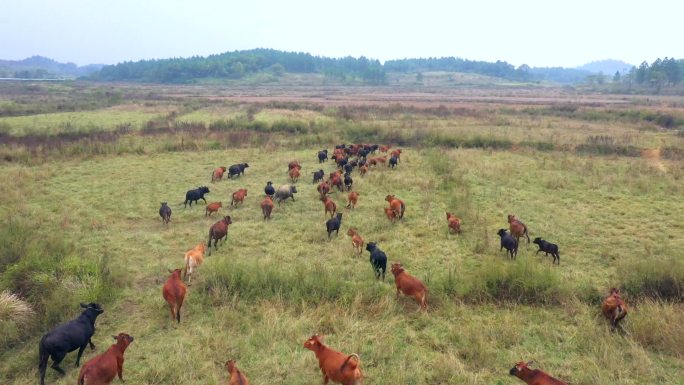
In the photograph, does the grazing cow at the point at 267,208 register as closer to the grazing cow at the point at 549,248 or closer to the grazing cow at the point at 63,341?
the grazing cow at the point at 63,341

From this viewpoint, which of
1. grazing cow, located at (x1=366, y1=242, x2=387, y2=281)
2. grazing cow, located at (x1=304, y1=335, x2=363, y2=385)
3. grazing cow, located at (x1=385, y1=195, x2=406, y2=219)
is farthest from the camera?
grazing cow, located at (x1=385, y1=195, x2=406, y2=219)

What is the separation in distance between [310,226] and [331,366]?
24.4 feet

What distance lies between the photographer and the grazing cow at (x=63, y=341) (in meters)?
5.97

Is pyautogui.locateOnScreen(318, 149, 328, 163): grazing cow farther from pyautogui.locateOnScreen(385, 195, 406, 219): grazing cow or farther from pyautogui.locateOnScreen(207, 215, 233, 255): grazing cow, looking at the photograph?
pyautogui.locateOnScreen(207, 215, 233, 255): grazing cow

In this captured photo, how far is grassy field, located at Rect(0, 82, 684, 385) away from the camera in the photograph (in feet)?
21.6

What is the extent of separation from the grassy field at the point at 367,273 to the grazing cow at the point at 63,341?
0.28 m

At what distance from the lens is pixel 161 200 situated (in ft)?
51.5

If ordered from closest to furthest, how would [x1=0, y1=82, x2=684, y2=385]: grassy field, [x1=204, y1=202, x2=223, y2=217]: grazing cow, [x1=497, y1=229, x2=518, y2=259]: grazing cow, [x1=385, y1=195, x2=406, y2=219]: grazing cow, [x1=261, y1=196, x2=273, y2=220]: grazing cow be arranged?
[x1=0, y1=82, x2=684, y2=385]: grassy field
[x1=497, y1=229, x2=518, y2=259]: grazing cow
[x1=385, y1=195, x2=406, y2=219]: grazing cow
[x1=261, y1=196, x2=273, y2=220]: grazing cow
[x1=204, y1=202, x2=223, y2=217]: grazing cow

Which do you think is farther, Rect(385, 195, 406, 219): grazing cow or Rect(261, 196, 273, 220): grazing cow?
Rect(261, 196, 273, 220): grazing cow

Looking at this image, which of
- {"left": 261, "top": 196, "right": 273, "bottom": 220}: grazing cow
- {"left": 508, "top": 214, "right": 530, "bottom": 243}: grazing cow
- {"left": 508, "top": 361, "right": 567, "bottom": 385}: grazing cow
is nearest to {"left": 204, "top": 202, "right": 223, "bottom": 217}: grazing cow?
{"left": 261, "top": 196, "right": 273, "bottom": 220}: grazing cow

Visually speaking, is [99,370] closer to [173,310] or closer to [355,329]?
[173,310]

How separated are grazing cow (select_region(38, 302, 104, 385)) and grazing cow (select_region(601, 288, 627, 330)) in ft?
28.1

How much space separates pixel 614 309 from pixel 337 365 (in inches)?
199

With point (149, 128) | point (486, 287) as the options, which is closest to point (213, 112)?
point (149, 128)
